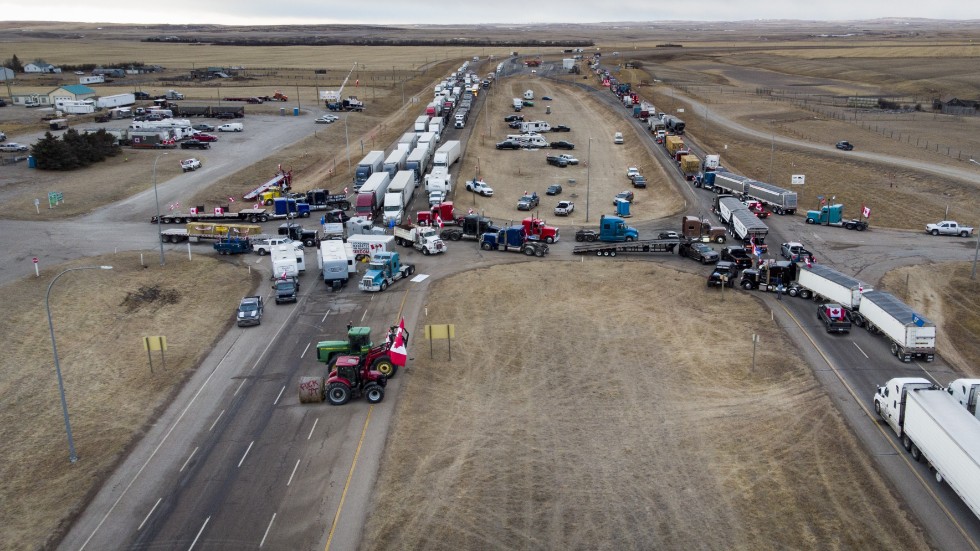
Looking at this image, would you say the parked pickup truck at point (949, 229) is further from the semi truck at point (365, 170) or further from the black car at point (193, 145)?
the black car at point (193, 145)

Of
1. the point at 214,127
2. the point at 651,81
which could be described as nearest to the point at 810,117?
the point at 651,81

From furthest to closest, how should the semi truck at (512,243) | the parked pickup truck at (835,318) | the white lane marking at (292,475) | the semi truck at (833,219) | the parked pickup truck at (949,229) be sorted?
1. the semi truck at (833,219)
2. the parked pickup truck at (949,229)
3. the semi truck at (512,243)
4. the parked pickup truck at (835,318)
5. the white lane marking at (292,475)

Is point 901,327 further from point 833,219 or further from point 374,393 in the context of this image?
point 833,219

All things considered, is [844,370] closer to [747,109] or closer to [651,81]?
[747,109]

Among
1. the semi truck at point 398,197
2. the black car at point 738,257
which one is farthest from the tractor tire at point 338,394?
the semi truck at point 398,197

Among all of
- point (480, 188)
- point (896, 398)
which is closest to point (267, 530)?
point (896, 398)

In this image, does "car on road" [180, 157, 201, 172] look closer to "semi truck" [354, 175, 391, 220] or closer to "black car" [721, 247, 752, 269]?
"semi truck" [354, 175, 391, 220]

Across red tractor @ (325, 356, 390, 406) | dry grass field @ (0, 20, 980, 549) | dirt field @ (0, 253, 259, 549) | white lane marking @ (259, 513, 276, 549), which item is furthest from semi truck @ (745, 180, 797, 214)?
white lane marking @ (259, 513, 276, 549)
